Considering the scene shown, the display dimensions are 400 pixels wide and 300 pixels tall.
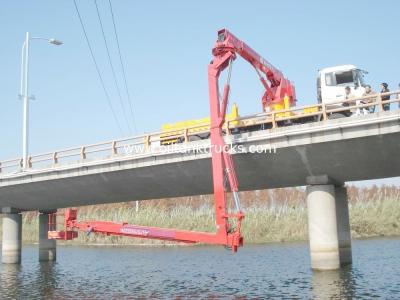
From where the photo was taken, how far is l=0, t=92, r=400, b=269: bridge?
23250mm

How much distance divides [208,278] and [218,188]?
284 inches

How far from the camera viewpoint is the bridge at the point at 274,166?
2325 centimetres

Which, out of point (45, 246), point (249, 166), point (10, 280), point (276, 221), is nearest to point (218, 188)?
point (249, 166)

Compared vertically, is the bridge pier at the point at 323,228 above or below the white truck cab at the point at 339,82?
below

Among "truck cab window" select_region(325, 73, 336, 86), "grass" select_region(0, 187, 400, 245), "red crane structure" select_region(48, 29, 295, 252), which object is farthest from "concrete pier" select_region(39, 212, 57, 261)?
"truck cab window" select_region(325, 73, 336, 86)

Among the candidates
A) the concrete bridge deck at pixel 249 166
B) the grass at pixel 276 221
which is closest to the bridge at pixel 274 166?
the concrete bridge deck at pixel 249 166

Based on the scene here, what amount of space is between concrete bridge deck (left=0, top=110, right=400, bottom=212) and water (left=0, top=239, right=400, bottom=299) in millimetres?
5590

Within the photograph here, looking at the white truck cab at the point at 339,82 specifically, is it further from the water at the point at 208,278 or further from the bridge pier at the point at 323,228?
the water at the point at 208,278

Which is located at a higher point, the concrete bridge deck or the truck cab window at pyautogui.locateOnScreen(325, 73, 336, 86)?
the truck cab window at pyautogui.locateOnScreen(325, 73, 336, 86)

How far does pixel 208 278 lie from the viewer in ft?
87.6

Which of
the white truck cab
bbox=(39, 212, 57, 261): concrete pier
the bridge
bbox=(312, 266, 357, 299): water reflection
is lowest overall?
bbox=(312, 266, 357, 299): water reflection

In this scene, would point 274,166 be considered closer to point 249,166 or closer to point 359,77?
point 249,166

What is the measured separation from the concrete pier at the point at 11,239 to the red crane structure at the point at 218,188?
52.1 feet

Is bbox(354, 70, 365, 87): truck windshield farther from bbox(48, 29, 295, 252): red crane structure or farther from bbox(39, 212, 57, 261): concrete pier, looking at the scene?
bbox(39, 212, 57, 261): concrete pier
